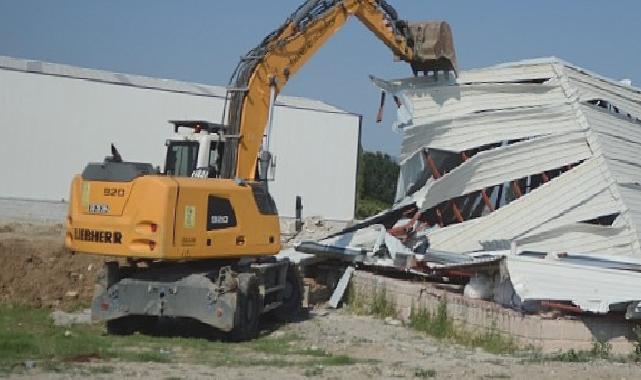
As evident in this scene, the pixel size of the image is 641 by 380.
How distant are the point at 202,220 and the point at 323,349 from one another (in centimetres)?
281

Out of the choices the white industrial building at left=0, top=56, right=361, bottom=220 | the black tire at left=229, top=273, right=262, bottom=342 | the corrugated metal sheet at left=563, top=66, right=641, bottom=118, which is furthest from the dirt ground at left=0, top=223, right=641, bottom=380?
the white industrial building at left=0, top=56, right=361, bottom=220

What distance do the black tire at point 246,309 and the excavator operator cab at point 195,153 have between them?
2.04m

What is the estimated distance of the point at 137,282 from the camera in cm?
1437

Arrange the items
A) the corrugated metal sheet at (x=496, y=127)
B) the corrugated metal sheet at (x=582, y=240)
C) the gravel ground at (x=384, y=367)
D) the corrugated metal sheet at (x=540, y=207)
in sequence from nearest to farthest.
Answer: the gravel ground at (x=384, y=367), the corrugated metal sheet at (x=582, y=240), the corrugated metal sheet at (x=540, y=207), the corrugated metal sheet at (x=496, y=127)

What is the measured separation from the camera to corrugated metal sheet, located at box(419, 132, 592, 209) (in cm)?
2000

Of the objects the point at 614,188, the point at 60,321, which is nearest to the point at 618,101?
the point at 614,188

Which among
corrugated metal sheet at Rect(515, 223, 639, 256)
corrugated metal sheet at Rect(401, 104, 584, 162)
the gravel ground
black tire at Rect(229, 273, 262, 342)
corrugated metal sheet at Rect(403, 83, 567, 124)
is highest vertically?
corrugated metal sheet at Rect(403, 83, 567, 124)

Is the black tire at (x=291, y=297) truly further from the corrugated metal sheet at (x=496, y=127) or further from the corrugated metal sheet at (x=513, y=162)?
the corrugated metal sheet at (x=496, y=127)

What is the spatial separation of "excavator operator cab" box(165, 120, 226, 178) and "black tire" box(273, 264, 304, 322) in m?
3.22

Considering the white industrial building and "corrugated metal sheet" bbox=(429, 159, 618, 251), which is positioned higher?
the white industrial building

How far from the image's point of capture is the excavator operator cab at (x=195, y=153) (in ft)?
50.7

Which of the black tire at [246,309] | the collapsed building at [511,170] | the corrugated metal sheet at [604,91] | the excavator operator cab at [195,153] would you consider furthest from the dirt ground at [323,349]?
the corrugated metal sheet at [604,91]

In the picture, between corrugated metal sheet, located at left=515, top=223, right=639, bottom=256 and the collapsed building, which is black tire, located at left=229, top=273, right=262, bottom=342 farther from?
corrugated metal sheet, located at left=515, top=223, right=639, bottom=256

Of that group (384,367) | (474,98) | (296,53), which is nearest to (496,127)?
(474,98)
